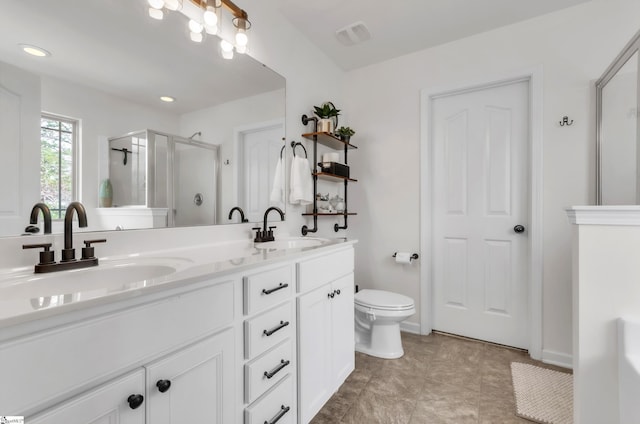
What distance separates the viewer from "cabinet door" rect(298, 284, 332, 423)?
Result: 1302 mm

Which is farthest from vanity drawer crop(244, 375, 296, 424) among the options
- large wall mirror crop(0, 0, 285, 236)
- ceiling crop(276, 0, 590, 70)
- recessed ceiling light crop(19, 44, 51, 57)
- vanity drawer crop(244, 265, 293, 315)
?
ceiling crop(276, 0, 590, 70)

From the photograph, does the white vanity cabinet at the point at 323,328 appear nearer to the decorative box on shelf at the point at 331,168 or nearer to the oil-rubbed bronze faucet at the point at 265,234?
the oil-rubbed bronze faucet at the point at 265,234

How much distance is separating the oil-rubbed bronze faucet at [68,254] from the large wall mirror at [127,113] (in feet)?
0.48

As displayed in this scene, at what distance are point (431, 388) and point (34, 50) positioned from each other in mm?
2410

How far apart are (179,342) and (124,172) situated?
2.51 feet

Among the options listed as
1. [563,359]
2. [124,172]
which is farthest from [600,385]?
[124,172]

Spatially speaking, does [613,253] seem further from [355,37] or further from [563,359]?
[355,37]

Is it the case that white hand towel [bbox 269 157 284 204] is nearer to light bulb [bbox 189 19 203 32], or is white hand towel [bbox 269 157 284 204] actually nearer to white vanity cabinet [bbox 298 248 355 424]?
white vanity cabinet [bbox 298 248 355 424]

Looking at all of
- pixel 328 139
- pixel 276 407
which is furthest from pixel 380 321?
pixel 328 139

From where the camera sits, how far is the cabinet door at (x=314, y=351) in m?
1.30

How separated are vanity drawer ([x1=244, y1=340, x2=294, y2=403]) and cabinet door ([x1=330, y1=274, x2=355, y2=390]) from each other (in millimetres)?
395

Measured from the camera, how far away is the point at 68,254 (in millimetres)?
917

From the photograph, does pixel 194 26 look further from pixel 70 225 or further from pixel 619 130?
pixel 619 130

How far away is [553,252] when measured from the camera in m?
2.01
